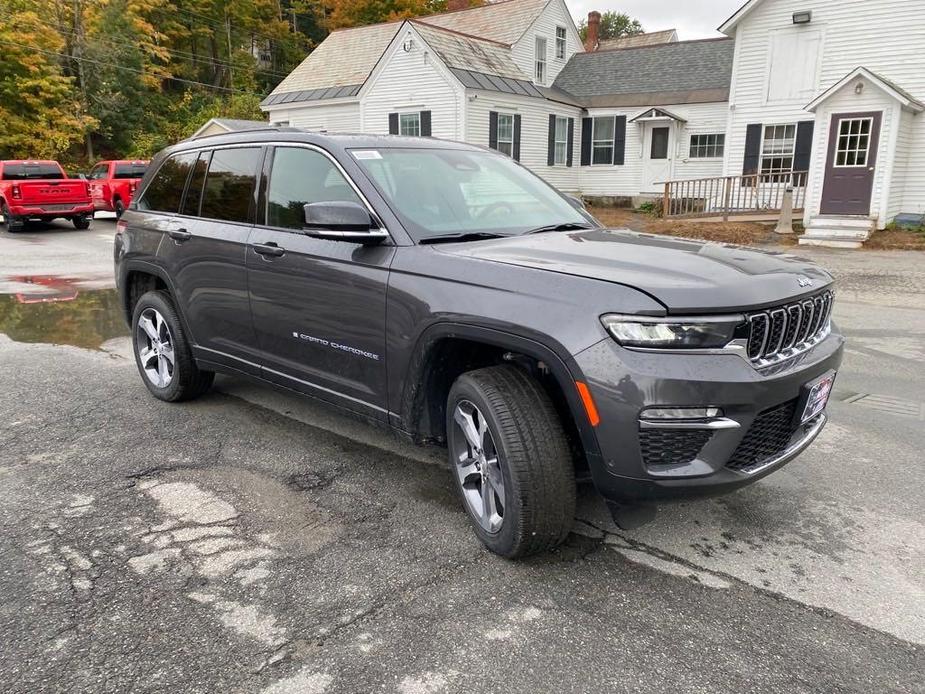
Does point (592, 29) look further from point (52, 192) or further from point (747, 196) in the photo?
point (52, 192)

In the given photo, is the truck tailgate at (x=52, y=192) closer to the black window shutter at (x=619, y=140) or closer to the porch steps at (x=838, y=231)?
the black window shutter at (x=619, y=140)

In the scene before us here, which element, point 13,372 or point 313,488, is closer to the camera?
point 313,488

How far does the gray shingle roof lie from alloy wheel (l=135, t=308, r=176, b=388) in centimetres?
2186

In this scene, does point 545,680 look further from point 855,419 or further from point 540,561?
point 855,419

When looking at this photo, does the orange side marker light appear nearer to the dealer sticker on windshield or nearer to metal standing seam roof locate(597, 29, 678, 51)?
the dealer sticker on windshield

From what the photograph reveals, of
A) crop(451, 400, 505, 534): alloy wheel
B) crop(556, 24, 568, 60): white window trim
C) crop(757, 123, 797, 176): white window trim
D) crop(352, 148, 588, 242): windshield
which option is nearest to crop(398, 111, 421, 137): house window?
crop(556, 24, 568, 60): white window trim

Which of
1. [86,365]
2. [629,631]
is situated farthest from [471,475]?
[86,365]

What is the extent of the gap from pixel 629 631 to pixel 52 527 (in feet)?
8.56

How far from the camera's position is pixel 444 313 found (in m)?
3.08

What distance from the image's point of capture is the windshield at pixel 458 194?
3.59 m

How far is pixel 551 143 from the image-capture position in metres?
25.8

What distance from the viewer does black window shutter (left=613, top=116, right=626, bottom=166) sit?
83.6 feet

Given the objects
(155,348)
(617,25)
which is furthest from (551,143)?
(617,25)

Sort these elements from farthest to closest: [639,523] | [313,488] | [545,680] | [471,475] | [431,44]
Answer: [431,44]
[313,488]
[471,475]
[639,523]
[545,680]
